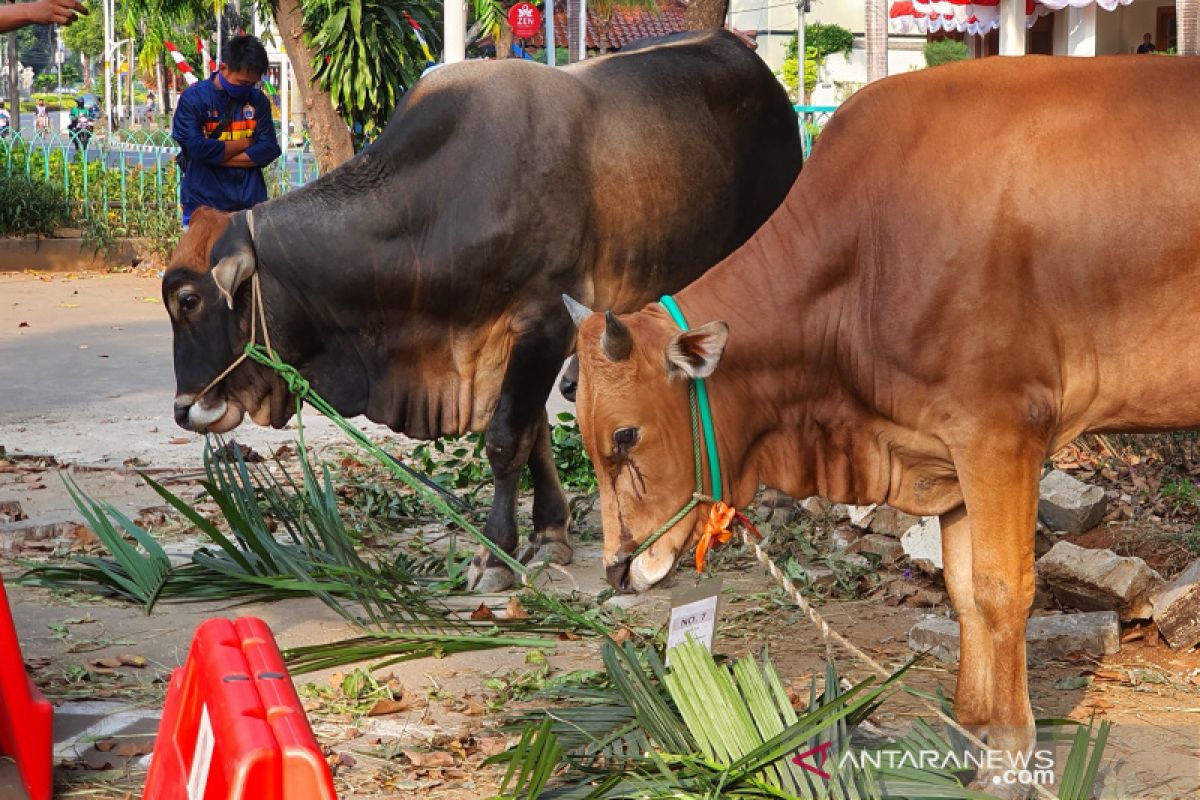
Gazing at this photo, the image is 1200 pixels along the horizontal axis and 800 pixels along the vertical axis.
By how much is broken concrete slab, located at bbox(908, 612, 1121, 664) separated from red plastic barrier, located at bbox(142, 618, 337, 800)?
2795 mm

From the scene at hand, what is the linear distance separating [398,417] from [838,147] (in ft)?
7.83

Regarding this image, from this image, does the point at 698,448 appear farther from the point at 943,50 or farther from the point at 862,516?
the point at 943,50

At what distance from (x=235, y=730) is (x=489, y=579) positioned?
3521mm

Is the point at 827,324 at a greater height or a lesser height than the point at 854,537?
greater

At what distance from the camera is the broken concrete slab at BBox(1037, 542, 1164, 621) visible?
495 centimetres

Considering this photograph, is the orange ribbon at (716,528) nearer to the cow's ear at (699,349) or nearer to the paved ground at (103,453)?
the cow's ear at (699,349)

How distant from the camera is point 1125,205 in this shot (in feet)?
12.2

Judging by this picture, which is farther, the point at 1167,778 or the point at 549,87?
the point at 549,87

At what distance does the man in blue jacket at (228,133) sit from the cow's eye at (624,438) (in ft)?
17.9

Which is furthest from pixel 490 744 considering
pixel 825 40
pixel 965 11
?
pixel 825 40

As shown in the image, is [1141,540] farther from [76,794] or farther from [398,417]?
[76,794]

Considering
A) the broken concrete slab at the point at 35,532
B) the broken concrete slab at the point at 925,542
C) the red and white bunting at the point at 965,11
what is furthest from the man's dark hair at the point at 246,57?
the red and white bunting at the point at 965,11

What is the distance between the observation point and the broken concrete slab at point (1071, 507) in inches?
230

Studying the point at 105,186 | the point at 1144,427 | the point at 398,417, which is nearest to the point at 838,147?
the point at 1144,427
